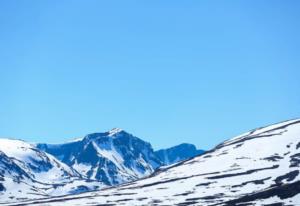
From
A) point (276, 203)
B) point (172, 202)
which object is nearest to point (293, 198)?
point (276, 203)

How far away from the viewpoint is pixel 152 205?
637ft

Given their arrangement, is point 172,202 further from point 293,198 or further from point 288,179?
point 293,198

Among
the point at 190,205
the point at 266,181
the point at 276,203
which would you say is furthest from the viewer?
the point at 266,181

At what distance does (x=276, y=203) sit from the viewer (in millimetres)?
150750

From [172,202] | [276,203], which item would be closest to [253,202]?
[276,203]

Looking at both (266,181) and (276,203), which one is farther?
(266,181)

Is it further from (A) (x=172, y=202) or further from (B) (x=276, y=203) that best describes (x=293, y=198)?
(A) (x=172, y=202)

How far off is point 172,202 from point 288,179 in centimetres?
4078

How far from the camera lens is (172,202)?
197 meters

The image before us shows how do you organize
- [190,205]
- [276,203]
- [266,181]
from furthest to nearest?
[266,181] → [190,205] → [276,203]

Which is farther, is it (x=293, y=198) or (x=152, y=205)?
(x=152, y=205)

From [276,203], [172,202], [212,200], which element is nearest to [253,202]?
[276,203]

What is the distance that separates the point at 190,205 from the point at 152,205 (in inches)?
595

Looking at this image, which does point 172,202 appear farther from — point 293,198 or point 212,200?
point 293,198
